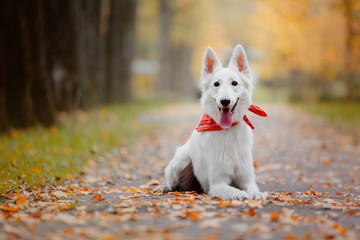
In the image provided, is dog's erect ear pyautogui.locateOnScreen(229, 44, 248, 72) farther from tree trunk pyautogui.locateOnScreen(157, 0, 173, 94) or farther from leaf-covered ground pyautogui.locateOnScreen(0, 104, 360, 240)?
tree trunk pyautogui.locateOnScreen(157, 0, 173, 94)

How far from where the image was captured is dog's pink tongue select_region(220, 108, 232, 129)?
16.7 ft

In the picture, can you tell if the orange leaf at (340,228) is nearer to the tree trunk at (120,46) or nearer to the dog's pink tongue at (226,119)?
the dog's pink tongue at (226,119)

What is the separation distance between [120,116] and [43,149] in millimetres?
7376

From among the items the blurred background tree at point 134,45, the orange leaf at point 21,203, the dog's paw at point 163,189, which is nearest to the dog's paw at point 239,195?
the dog's paw at point 163,189

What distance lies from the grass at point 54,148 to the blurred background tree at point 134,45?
32.2 inches

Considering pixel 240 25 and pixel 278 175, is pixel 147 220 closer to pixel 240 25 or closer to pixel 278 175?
pixel 278 175

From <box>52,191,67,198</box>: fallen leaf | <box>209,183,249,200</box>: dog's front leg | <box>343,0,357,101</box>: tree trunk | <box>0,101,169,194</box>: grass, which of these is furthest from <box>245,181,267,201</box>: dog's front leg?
<box>343,0,357,101</box>: tree trunk

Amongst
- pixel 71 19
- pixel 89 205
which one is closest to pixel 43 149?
pixel 89 205

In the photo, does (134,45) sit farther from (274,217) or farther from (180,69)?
(274,217)

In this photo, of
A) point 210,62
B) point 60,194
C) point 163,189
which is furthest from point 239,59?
point 60,194

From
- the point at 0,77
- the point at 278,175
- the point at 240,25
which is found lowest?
the point at 278,175

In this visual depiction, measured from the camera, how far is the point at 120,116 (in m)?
15.6

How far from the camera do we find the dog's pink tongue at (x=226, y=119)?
5.08 meters

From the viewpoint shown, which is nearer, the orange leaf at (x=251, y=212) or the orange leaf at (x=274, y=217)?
the orange leaf at (x=274, y=217)
